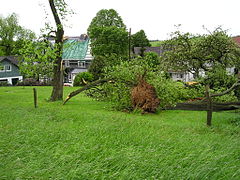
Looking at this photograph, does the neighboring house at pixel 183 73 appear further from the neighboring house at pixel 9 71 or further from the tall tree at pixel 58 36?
the neighboring house at pixel 9 71

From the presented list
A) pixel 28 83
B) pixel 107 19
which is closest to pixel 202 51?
pixel 28 83

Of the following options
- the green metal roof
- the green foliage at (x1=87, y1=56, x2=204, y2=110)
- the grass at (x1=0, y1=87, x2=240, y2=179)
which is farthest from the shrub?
the grass at (x1=0, y1=87, x2=240, y2=179)

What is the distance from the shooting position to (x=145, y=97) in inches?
557

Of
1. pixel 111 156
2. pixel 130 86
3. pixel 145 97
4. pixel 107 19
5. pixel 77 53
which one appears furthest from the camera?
pixel 77 53

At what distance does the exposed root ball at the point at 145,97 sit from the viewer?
46.5 feet

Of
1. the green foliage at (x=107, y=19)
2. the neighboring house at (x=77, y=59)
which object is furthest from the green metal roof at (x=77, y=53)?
the green foliage at (x=107, y=19)

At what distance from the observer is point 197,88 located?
18141 mm

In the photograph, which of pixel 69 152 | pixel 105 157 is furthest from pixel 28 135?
pixel 105 157

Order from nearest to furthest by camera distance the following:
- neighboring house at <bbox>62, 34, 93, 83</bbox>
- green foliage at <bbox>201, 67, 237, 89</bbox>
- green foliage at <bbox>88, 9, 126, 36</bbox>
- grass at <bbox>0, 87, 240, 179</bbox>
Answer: grass at <bbox>0, 87, 240, 179</bbox>, green foliage at <bbox>201, 67, 237, 89</bbox>, green foliage at <bbox>88, 9, 126, 36</bbox>, neighboring house at <bbox>62, 34, 93, 83</bbox>

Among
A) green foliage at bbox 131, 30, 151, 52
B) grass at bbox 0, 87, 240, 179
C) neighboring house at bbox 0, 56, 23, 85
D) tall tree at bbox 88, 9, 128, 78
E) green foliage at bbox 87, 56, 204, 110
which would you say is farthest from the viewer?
green foliage at bbox 131, 30, 151, 52

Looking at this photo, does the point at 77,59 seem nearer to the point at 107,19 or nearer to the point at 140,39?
the point at 107,19

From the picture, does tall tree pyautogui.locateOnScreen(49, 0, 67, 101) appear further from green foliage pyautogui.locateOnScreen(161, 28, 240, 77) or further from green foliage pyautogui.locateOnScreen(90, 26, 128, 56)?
green foliage pyautogui.locateOnScreen(90, 26, 128, 56)

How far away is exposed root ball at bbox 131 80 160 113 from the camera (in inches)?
558

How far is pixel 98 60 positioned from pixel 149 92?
28868mm
